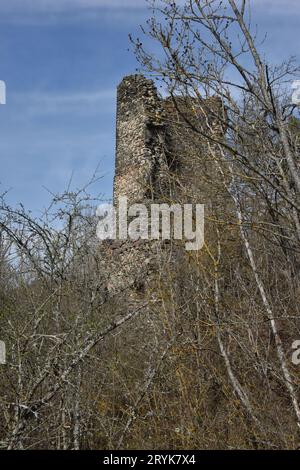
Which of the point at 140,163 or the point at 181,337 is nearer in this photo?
the point at 181,337

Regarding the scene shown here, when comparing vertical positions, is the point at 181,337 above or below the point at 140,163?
below

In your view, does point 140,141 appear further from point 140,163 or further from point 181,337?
point 181,337

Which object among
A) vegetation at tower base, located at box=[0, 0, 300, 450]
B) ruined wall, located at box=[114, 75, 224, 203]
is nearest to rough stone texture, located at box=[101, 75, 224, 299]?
ruined wall, located at box=[114, 75, 224, 203]

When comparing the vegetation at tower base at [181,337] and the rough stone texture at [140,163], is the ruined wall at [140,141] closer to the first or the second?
the rough stone texture at [140,163]

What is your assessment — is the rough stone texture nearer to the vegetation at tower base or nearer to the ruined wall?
the ruined wall

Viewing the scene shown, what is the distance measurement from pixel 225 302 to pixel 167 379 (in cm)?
122

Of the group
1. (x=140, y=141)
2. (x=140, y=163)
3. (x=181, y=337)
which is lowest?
(x=181, y=337)

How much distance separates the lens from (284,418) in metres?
4.39

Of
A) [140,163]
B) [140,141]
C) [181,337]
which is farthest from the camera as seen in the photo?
[140,141]

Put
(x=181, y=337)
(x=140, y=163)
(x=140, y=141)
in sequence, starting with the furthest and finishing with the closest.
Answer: (x=140, y=141) < (x=140, y=163) < (x=181, y=337)

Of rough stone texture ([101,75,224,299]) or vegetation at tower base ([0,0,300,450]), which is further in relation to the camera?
rough stone texture ([101,75,224,299])

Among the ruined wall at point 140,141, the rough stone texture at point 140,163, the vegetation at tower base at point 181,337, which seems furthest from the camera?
the ruined wall at point 140,141

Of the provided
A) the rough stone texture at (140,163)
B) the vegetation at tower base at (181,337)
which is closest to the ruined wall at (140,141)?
the rough stone texture at (140,163)

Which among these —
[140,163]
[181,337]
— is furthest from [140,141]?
[181,337]
